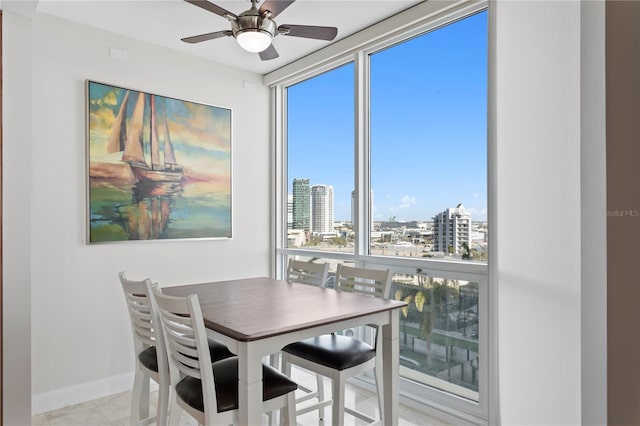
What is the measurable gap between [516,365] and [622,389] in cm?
216

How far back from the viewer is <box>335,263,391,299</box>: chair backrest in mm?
2479

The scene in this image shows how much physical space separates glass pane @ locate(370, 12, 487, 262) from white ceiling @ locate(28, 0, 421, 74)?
0.35 metres

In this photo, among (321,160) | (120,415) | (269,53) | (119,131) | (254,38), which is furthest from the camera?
(321,160)

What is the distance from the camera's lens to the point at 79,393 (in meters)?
2.95

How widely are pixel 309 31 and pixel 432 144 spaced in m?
1.17

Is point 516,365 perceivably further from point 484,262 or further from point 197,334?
point 197,334

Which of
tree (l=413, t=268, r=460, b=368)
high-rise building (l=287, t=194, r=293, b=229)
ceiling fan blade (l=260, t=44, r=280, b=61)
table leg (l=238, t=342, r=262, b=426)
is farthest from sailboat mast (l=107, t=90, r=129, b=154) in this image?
tree (l=413, t=268, r=460, b=368)

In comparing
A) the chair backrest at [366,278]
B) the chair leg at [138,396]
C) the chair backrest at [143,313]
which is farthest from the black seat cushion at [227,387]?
the chair backrest at [366,278]

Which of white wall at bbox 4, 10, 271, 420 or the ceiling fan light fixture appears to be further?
white wall at bbox 4, 10, 271, 420

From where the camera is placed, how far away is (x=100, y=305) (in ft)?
10.1

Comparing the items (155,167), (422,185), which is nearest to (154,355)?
(155,167)

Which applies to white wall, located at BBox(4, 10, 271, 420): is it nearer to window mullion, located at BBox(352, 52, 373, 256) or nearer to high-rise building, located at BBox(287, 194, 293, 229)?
high-rise building, located at BBox(287, 194, 293, 229)

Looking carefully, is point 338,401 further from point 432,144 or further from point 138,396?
point 432,144

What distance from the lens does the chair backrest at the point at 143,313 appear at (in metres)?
1.93
